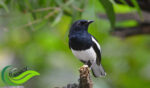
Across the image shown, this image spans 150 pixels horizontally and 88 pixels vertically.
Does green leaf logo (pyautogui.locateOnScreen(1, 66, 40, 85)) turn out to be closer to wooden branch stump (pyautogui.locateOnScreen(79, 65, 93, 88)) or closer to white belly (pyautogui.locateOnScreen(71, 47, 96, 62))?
wooden branch stump (pyautogui.locateOnScreen(79, 65, 93, 88))

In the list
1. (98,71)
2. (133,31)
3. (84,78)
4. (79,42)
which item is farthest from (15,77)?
(133,31)

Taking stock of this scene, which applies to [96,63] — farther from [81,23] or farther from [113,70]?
[113,70]

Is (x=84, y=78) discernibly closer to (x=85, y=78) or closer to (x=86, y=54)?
(x=85, y=78)

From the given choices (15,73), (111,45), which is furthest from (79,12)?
(111,45)

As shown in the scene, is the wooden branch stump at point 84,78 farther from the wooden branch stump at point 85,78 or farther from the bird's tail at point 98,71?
the bird's tail at point 98,71

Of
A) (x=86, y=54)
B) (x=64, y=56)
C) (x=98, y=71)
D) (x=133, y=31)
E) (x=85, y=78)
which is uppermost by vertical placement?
(x=64, y=56)

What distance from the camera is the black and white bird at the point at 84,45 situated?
10.2 feet

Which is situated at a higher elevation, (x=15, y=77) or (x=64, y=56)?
(x=64, y=56)

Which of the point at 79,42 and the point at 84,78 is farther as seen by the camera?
the point at 79,42

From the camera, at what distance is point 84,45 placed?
314 centimetres

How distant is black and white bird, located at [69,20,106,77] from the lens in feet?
10.2

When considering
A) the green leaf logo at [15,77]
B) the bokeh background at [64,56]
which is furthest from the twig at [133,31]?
the green leaf logo at [15,77]

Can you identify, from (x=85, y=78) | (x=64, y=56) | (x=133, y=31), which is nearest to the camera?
(x=85, y=78)

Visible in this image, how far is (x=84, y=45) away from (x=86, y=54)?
74 millimetres
